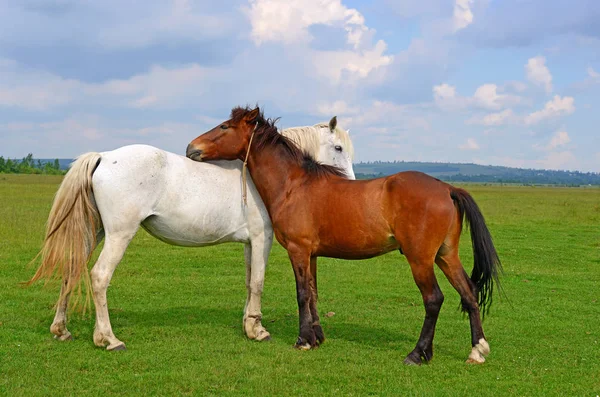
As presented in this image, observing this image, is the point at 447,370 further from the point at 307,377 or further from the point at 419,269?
the point at 307,377

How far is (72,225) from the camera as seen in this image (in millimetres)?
6434

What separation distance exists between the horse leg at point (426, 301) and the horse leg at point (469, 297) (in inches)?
16.7

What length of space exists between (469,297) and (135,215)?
3.84m

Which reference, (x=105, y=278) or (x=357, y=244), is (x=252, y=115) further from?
(x=105, y=278)

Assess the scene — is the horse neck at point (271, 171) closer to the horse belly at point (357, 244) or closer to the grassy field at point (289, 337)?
the horse belly at point (357, 244)

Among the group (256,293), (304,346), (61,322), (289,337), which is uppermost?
(256,293)

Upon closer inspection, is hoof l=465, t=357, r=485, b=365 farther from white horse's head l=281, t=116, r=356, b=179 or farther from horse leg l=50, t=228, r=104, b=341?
horse leg l=50, t=228, r=104, b=341

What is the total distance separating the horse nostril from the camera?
6902mm

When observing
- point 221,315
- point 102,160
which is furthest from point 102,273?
point 221,315

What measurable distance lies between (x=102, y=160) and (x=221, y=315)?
3.04 meters

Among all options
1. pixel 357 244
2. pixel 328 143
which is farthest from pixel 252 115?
pixel 357 244

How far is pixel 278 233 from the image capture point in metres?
6.78

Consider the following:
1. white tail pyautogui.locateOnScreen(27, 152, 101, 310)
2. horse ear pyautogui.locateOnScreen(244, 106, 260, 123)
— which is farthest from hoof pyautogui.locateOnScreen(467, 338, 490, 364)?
white tail pyautogui.locateOnScreen(27, 152, 101, 310)

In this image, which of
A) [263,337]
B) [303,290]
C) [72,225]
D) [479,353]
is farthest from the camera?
[263,337]
